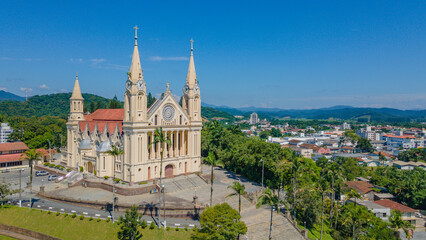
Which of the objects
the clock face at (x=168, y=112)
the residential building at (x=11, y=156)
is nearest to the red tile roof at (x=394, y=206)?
the clock face at (x=168, y=112)

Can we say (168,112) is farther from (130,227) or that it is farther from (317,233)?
(317,233)

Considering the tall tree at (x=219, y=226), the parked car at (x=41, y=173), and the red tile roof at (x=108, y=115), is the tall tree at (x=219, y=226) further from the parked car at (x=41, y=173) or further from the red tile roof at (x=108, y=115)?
the parked car at (x=41, y=173)

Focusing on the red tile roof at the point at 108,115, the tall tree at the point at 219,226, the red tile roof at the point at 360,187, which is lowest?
the red tile roof at the point at 360,187

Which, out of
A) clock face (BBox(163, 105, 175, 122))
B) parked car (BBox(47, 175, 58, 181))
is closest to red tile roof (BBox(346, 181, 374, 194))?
clock face (BBox(163, 105, 175, 122))

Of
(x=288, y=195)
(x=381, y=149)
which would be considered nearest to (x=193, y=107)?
(x=288, y=195)

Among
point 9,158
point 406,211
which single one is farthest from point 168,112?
point 406,211

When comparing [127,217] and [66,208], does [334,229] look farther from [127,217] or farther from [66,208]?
[66,208]

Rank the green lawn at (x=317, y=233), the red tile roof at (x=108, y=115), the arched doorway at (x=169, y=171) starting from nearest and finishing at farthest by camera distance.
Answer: the green lawn at (x=317, y=233), the arched doorway at (x=169, y=171), the red tile roof at (x=108, y=115)
